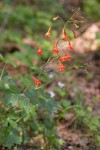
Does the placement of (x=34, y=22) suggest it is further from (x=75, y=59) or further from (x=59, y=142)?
(x=59, y=142)

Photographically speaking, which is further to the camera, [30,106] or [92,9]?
[92,9]

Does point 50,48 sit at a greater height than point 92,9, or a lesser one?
lesser

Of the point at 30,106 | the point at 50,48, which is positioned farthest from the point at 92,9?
the point at 30,106

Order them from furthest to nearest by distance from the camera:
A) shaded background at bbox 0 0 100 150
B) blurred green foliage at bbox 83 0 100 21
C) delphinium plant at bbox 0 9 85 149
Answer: blurred green foliage at bbox 83 0 100 21, shaded background at bbox 0 0 100 150, delphinium plant at bbox 0 9 85 149

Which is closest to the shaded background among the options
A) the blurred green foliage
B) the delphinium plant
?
the blurred green foliage

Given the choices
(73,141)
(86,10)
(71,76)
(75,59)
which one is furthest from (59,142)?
(86,10)

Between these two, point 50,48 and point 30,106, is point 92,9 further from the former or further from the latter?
point 30,106

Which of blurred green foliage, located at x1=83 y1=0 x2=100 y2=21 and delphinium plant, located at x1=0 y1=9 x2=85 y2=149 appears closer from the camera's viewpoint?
delphinium plant, located at x1=0 y1=9 x2=85 y2=149

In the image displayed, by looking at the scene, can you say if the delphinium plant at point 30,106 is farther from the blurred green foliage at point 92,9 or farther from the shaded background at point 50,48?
the blurred green foliage at point 92,9

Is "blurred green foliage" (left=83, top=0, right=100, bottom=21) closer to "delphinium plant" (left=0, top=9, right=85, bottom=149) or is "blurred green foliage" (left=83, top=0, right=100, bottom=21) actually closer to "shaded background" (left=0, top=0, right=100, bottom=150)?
"shaded background" (left=0, top=0, right=100, bottom=150)
